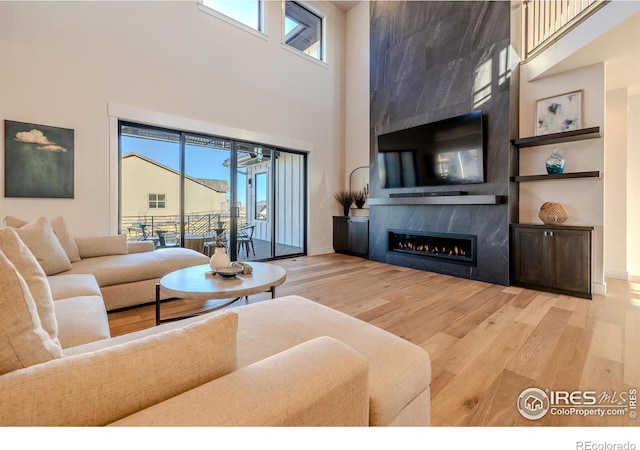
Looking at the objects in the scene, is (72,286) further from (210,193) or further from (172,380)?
(210,193)

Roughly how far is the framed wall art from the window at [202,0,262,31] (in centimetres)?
300

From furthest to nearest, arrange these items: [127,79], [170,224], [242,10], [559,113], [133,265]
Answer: [242,10], [170,224], [127,79], [559,113], [133,265]

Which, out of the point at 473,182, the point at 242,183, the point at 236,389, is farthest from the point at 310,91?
the point at 236,389

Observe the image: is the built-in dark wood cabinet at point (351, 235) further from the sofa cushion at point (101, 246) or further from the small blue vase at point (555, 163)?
the sofa cushion at point (101, 246)

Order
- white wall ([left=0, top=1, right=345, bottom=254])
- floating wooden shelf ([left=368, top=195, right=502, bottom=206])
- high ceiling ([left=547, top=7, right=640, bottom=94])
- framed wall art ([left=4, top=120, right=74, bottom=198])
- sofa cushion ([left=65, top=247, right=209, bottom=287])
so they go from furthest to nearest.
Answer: floating wooden shelf ([left=368, top=195, right=502, bottom=206]) → white wall ([left=0, top=1, right=345, bottom=254]) → framed wall art ([left=4, top=120, right=74, bottom=198]) → high ceiling ([left=547, top=7, right=640, bottom=94]) → sofa cushion ([left=65, top=247, right=209, bottom=287])

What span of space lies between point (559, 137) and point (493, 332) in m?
2.59

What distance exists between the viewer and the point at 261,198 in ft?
18.1

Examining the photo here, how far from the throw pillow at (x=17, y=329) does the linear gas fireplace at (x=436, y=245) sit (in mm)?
4263

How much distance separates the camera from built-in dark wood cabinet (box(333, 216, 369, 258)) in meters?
5.42

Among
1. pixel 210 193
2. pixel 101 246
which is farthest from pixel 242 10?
pixel 101 246

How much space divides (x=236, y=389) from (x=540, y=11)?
17.7 ft

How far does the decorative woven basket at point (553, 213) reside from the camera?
10.7ft

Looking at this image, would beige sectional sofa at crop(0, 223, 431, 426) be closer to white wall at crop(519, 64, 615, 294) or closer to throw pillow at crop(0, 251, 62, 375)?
throw pillow at crop(0, 251, 62, 375)

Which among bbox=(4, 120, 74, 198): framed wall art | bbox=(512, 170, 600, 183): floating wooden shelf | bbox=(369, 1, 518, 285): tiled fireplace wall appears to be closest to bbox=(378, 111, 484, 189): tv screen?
bbox=(369, 1, 518, 285): tiled fireplace wall
